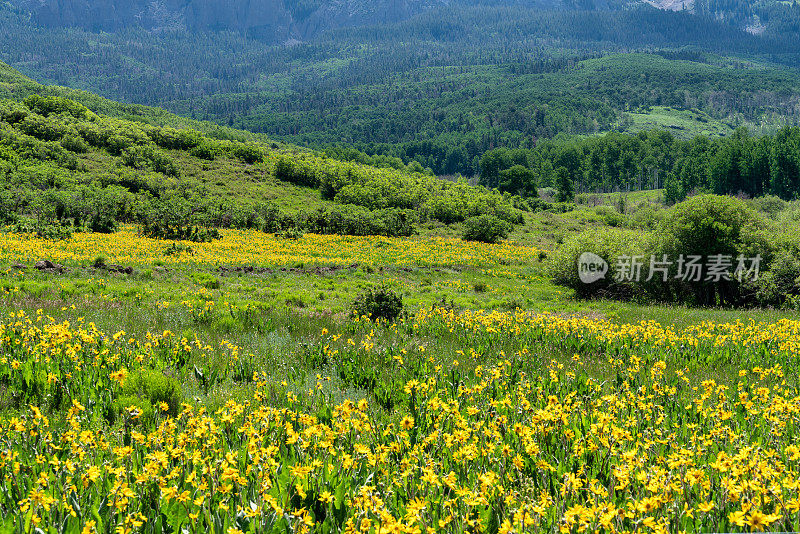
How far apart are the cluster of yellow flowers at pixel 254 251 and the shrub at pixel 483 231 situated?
30.4ft

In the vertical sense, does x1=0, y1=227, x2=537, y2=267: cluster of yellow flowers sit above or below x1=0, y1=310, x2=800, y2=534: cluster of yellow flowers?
below

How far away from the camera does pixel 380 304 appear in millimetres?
13656

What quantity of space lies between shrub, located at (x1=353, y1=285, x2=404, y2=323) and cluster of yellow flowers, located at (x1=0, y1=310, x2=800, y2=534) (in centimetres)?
712

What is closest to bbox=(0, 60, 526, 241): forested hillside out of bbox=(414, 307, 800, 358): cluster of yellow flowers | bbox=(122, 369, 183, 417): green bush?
bbox=(414, 307, 800, 358): cluster of yellow flowers

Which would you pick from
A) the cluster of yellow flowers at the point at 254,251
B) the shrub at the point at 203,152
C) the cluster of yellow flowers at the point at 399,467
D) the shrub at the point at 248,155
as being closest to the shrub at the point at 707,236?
the cluster of yellow flowers at the point at 254,251

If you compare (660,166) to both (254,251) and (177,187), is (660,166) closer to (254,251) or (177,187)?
(177,187)

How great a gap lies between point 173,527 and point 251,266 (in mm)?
26511

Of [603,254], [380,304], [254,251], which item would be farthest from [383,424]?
[254,251]

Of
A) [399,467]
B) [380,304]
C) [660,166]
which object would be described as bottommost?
[380,304]

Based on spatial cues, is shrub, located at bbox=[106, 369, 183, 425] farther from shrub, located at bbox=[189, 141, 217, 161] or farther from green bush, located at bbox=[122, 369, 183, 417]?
shrub, located at bbox=[189, 141, 217, 161]

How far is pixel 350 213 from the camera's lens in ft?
192

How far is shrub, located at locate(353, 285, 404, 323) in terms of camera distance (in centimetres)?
1350

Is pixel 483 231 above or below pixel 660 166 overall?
below

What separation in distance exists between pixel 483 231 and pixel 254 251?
32.4 m
